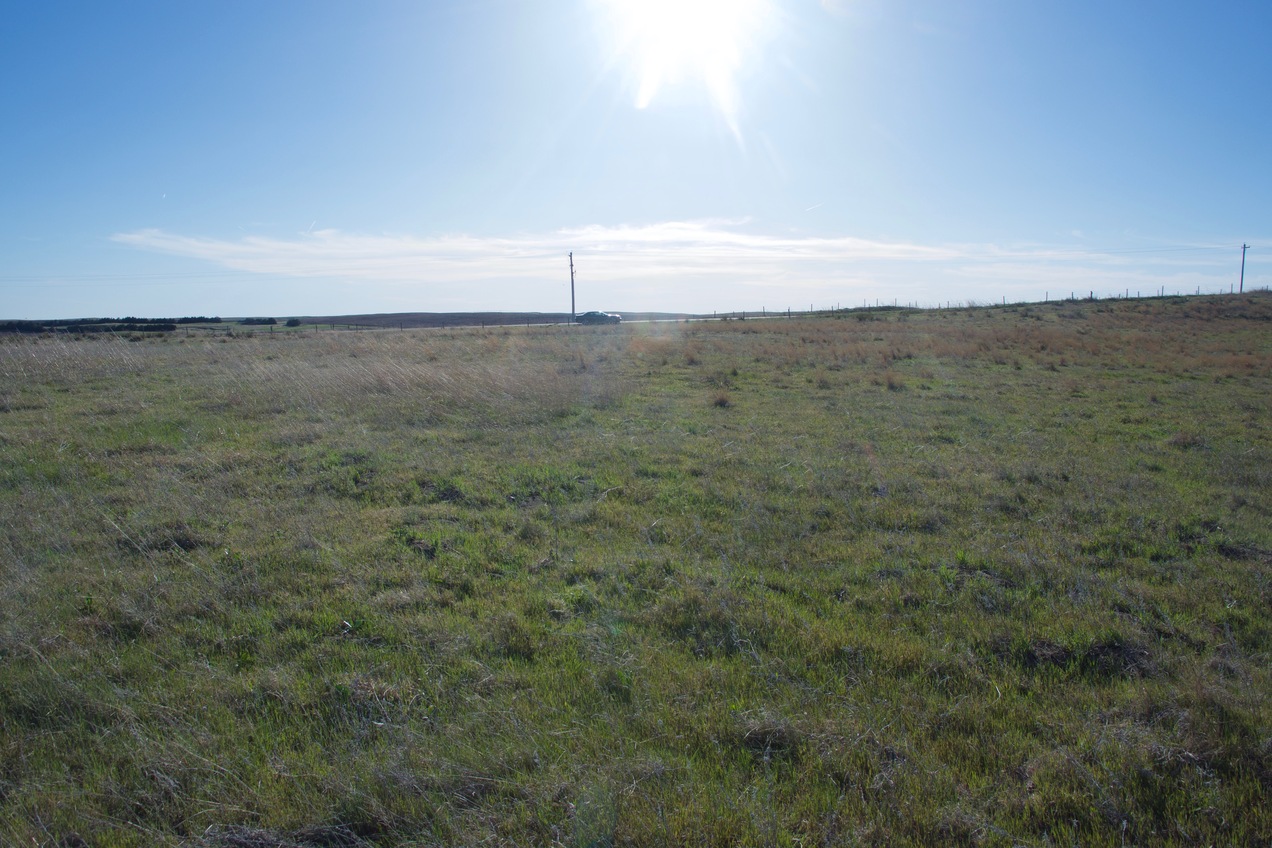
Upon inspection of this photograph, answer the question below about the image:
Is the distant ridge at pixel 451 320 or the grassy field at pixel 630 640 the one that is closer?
the grassy field at pixel 630 640

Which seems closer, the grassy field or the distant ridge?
the grassy field

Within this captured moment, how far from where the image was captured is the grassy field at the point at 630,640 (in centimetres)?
329

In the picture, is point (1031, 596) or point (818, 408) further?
point (818, 408)

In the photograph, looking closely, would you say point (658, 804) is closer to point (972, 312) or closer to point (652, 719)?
point (652, 719)

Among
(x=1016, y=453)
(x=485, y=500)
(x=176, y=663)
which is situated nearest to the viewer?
(x=176, y=663)

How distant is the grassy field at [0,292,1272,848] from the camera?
3285 millimetres

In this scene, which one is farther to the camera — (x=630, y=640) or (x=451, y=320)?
(x=451, y=320)

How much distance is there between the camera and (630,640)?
4812 millimetres

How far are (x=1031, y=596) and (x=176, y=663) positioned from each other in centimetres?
595

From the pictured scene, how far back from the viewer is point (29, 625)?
16.0 feet

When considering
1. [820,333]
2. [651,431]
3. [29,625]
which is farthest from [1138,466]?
[820,333]

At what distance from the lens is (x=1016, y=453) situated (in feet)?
35.6

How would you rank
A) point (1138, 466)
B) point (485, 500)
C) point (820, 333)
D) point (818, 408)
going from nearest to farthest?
point (485, 500)
point (1138, 466)
point (818, 408)
point (820, 333)

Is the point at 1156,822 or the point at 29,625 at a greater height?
the point at 29,625
